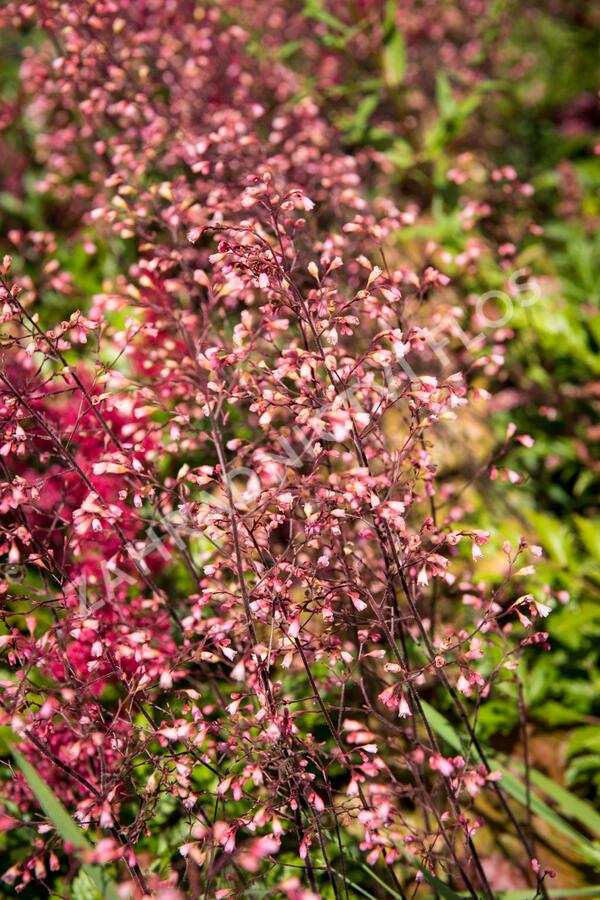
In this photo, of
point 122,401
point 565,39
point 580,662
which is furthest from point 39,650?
point 565,39

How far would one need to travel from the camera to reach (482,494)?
3275 mm

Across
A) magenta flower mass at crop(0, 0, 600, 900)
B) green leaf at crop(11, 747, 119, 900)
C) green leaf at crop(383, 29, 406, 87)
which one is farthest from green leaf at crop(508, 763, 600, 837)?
green leaf at crop(383, 29, 406, 87)

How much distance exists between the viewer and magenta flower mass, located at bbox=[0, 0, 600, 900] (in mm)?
1590

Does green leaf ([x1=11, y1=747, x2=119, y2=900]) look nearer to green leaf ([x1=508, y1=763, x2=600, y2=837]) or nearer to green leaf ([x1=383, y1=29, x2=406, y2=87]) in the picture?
green leaf ([x1=508, y1=763, x2=600, y2=837])

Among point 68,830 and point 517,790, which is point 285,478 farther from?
point 517,790

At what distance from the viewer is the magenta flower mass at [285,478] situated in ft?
5.22

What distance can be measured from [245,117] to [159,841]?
305 centimetres

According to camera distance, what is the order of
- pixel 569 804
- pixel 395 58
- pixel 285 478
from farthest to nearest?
pixel 395 58
pixel 569 804
pixel 285 478

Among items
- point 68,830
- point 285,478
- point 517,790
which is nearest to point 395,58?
point 285,478

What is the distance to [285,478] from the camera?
1.59 metres

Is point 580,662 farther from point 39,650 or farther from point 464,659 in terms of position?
point 39,650

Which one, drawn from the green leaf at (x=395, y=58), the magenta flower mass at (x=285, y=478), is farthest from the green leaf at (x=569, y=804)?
the green leaf at (x=395, y=58)

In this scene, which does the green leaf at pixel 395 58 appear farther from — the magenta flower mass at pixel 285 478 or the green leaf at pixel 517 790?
the green leaf at pixel 517 790

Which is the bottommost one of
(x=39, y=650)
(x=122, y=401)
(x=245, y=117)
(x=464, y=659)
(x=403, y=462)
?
(x=464, y=659)
